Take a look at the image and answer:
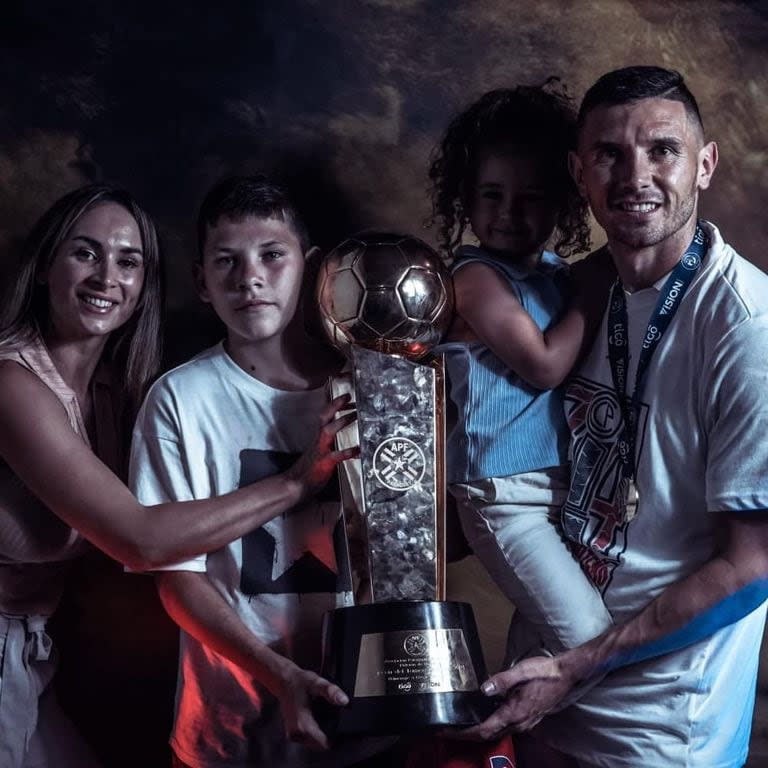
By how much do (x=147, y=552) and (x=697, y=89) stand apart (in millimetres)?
1851

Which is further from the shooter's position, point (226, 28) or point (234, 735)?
point (226, 28)

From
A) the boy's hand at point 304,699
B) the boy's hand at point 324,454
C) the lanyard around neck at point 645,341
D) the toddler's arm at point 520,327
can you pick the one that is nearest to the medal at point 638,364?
the lanyard around neck at point 645,341

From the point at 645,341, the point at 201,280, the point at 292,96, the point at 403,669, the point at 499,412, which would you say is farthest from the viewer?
the point at 292,96

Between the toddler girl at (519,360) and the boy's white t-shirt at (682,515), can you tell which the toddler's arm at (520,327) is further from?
the boy's white t-shirt at (682,515)

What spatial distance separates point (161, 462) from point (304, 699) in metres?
0.61

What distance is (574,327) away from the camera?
7.88 ft

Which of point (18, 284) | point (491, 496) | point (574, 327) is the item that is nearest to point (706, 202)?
point (574, 327)

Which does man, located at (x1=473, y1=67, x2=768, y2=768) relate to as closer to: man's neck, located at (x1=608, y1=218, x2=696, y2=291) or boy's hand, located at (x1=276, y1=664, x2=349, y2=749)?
man's neck, located at (x1=608, y1=218, x2=696, y2=291)

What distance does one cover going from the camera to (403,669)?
6.67 feet

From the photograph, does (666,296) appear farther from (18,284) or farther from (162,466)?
(18,284)

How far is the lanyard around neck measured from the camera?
2.25 meters

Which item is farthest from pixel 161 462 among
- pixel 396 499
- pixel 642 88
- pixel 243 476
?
pixel 642 88

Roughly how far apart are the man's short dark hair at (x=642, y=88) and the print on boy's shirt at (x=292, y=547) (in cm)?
103

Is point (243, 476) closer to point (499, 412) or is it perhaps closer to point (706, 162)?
point (499, 412)
